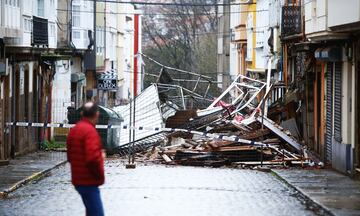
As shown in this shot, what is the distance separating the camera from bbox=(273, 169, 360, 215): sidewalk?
17188 mm

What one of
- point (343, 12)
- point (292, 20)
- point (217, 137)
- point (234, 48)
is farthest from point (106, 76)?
point (343, 12)

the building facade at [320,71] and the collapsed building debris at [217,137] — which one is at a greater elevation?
the building facade at [320,71]

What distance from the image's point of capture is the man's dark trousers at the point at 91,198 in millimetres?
11648

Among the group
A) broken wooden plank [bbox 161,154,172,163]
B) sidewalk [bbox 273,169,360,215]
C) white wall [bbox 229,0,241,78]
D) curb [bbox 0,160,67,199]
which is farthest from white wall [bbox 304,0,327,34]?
white wall [bbox 229,0,241,78]

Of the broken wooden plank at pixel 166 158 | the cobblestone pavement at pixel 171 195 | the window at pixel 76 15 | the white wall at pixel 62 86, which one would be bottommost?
the cobblestone pavement at pixel 171 195

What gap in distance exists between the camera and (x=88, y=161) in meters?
11.5

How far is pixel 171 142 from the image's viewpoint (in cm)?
3281

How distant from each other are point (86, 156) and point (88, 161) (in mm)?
77

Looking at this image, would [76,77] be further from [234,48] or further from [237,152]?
[237,152]

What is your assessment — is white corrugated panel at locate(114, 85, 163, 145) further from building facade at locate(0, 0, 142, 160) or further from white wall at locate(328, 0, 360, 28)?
white wall at locate(328, 0, 360, 28)

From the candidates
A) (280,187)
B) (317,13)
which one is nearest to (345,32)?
(317,13)

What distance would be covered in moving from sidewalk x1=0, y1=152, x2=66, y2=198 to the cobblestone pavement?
0.29m

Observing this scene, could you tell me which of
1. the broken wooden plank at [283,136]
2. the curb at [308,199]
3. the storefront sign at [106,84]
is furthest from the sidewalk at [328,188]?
the storefront sign at [106,84]

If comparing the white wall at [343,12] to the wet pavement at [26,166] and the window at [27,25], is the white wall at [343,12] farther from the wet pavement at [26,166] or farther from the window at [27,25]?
the window at [27,25]
